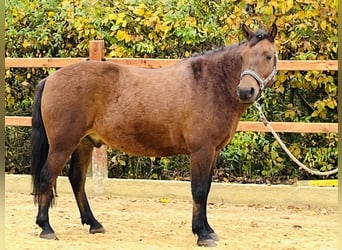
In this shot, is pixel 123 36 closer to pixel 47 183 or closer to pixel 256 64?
pixel 47 183

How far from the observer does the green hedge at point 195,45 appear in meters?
6.50

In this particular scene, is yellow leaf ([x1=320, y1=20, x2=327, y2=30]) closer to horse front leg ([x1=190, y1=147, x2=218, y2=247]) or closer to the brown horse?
the brown horse

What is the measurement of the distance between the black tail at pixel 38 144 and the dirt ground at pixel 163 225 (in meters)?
0.46

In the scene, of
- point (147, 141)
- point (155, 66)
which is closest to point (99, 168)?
point (155, 66)

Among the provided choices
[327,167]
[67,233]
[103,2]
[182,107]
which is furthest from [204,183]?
[103,2]

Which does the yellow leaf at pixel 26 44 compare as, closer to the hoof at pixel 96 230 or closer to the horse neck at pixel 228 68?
the hoof at pixel 96 230

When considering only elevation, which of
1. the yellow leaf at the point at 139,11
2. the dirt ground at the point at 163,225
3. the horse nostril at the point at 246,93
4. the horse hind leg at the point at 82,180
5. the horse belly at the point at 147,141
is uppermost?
the yellow leaf at the point at 139,11

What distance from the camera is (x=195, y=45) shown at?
23.0 feet

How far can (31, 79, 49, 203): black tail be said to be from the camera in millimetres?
4605

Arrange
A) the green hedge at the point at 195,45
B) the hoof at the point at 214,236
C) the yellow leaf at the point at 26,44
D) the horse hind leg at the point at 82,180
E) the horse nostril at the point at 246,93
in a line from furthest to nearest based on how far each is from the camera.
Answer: the yellow leaf at the point at 26,44 < the green hedge at the point at 195,45 < the horse hind leg at the point at 82,180 < the hoof at the point at 214,236 < the horse nostril at the point at 246,93

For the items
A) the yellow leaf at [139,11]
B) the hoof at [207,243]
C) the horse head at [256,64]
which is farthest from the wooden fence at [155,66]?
the hoof at [207,243]

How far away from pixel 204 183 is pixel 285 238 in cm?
84

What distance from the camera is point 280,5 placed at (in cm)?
634

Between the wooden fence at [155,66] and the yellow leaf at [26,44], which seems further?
the yellow leaf at [26,44]
